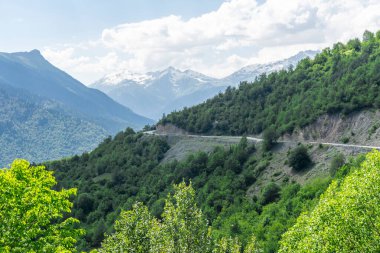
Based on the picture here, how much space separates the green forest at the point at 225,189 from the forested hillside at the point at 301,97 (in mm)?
298

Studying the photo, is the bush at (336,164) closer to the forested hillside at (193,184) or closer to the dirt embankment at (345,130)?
the forested hillside at (193,184)

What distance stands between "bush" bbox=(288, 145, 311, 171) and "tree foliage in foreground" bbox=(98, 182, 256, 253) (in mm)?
45425

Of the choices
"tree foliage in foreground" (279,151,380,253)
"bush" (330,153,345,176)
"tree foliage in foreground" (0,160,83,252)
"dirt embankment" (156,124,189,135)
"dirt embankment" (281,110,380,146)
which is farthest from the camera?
A: "dirt embankment" (156,124,189,135)

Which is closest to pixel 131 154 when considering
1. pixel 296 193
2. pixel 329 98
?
pixel 329 98

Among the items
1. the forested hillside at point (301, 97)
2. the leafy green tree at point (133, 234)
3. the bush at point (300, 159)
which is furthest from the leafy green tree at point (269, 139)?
the leafy green tree at point (133, 234)

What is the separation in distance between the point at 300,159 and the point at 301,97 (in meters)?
28.9

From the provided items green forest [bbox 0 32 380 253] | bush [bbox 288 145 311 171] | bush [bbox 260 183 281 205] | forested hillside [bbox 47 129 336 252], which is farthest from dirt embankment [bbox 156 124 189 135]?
bush [bbox 260 183 281 205]

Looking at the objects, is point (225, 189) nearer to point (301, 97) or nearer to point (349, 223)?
point (301, 97)

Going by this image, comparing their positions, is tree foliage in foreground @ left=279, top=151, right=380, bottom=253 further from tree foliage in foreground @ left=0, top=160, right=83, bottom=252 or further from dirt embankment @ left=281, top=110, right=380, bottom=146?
dirt embankment @ left=281, top=110, right=380, bottom=146

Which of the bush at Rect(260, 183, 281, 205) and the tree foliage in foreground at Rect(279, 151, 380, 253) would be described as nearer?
the tree foliage in foreground at Rect(279, 151, 380, 253)

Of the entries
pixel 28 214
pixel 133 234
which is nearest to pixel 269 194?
pixel 133 234

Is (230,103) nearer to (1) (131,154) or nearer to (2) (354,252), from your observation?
(1) (131,154)

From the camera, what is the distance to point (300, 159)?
64.8m

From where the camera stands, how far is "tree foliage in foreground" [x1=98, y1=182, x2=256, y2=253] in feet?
68.6
